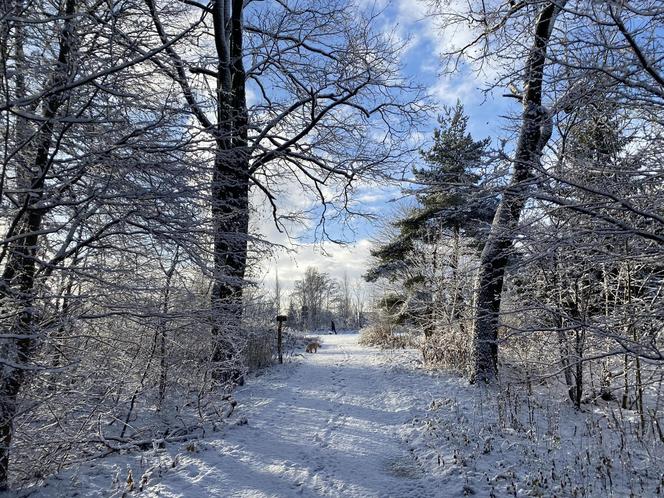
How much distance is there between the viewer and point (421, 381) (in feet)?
28.9

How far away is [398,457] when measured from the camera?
4828 mm

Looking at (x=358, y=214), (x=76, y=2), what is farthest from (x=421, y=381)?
(x=76, y=2)

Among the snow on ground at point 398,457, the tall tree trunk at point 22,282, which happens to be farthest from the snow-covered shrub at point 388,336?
the tall tree trunk at point 22,282

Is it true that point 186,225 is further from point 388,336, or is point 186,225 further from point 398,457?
point 388,336

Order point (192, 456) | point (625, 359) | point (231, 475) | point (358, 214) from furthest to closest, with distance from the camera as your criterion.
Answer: point (358, 214) → point (625, 359) → point (192, 456) → point (231, 475)

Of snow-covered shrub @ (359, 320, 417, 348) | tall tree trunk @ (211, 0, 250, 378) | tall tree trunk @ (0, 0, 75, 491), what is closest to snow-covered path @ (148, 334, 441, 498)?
tall tree trunk @ (211, 0, 250, 378)

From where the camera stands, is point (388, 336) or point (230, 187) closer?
point (230, 187)

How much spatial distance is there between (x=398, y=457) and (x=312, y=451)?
44.4 inches

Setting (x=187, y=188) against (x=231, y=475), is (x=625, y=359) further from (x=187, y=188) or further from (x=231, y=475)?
(x=187, y=188)

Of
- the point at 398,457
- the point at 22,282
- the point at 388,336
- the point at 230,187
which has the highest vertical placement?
the point at 230,187

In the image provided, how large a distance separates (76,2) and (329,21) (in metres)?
5.82

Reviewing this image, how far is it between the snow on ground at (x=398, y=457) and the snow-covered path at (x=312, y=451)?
0.02m

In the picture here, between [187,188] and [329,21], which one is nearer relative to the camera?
[187,188]

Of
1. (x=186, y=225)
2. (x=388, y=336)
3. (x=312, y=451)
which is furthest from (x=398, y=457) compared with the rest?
(x=388, y=336)
